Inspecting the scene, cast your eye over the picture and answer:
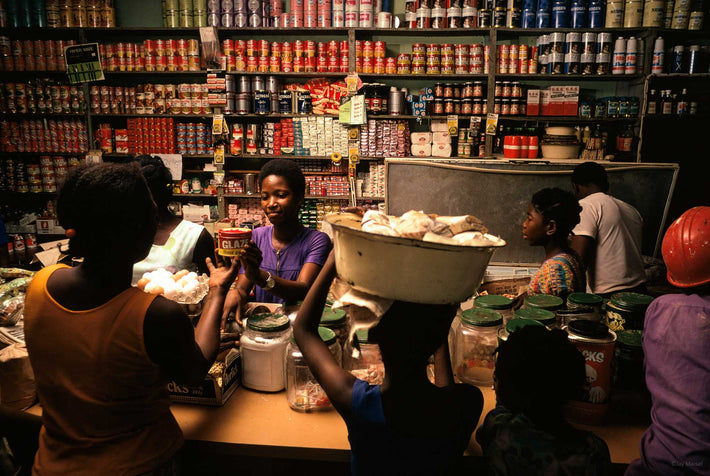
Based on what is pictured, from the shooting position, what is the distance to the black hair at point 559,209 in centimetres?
223

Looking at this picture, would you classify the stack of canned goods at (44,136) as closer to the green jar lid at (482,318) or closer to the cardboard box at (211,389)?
the cardboard box at (211,389)

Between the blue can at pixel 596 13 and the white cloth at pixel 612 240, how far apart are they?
2643mm

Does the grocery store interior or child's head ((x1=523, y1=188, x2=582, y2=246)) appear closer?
child's head ((x1=523, y1=188, x2=582, y2=246))

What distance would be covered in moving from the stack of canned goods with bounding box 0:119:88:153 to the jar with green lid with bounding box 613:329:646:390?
5.48 metres

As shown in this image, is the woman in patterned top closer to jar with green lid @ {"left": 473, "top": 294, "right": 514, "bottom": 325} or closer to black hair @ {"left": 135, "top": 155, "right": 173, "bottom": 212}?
jar with green lid @ {"left": 473, "top": 294, "right": 514, "bottom": 325}

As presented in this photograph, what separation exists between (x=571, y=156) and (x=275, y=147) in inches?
121

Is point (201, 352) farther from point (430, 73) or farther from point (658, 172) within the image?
point (430, 73)

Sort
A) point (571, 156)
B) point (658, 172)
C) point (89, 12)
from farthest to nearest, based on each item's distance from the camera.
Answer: point (89, 12) < point (571, 156) < point (658, 172)

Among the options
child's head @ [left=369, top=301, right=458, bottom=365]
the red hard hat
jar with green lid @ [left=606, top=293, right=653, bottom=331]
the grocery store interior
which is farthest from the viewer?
the grocery store interior

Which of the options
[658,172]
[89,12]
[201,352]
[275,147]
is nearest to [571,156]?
[658,172]

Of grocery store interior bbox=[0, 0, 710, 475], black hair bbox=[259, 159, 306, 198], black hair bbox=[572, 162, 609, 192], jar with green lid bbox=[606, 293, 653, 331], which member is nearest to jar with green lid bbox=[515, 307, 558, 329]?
jar with green lid bbox=[606, 293, 653, 331]

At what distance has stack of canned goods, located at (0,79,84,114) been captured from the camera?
4.97 m

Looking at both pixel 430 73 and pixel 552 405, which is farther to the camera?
pixel 430 73

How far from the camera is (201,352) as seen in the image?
107 centimetres
